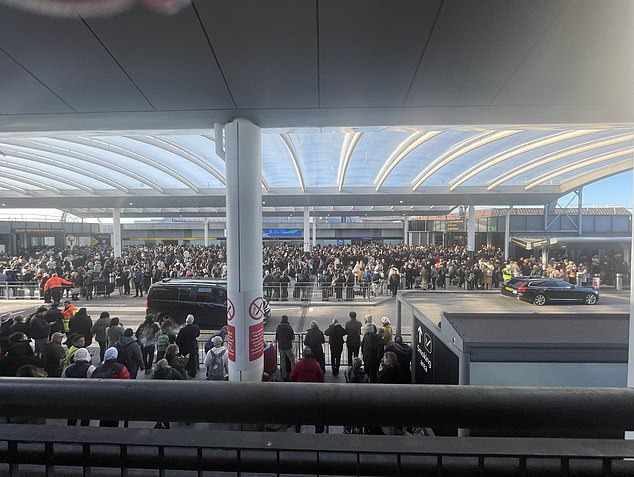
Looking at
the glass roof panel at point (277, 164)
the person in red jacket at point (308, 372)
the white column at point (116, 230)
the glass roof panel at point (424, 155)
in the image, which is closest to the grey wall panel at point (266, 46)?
the person in red jacket at point (308, 372)

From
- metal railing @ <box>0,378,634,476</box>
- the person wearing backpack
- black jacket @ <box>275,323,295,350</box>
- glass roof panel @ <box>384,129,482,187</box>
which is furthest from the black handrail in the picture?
glass roof panel @ <box>384,129,482,187</box>

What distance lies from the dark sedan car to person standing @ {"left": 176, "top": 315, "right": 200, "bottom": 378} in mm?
12315

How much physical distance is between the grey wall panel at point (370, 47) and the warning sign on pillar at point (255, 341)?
4051 mm

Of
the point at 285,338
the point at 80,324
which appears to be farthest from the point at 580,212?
the point at 80,324

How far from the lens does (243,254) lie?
6.00 m

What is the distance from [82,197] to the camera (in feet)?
78.8

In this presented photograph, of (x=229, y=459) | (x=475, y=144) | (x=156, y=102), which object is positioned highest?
(x=475, y=144)

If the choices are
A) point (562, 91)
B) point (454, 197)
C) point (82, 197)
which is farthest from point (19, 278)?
point (454, 197)

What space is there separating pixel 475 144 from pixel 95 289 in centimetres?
2020

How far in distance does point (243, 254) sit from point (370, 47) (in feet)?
12.5

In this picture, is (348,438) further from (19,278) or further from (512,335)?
(19,278)

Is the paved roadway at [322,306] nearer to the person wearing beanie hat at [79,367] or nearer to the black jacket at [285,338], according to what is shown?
the black jacket at [285,338]

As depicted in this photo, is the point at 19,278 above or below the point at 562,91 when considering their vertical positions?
below

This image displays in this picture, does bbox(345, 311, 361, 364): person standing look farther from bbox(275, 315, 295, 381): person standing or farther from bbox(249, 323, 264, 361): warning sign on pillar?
bbox(249, 323, 264, 361): warning sign on pillar
